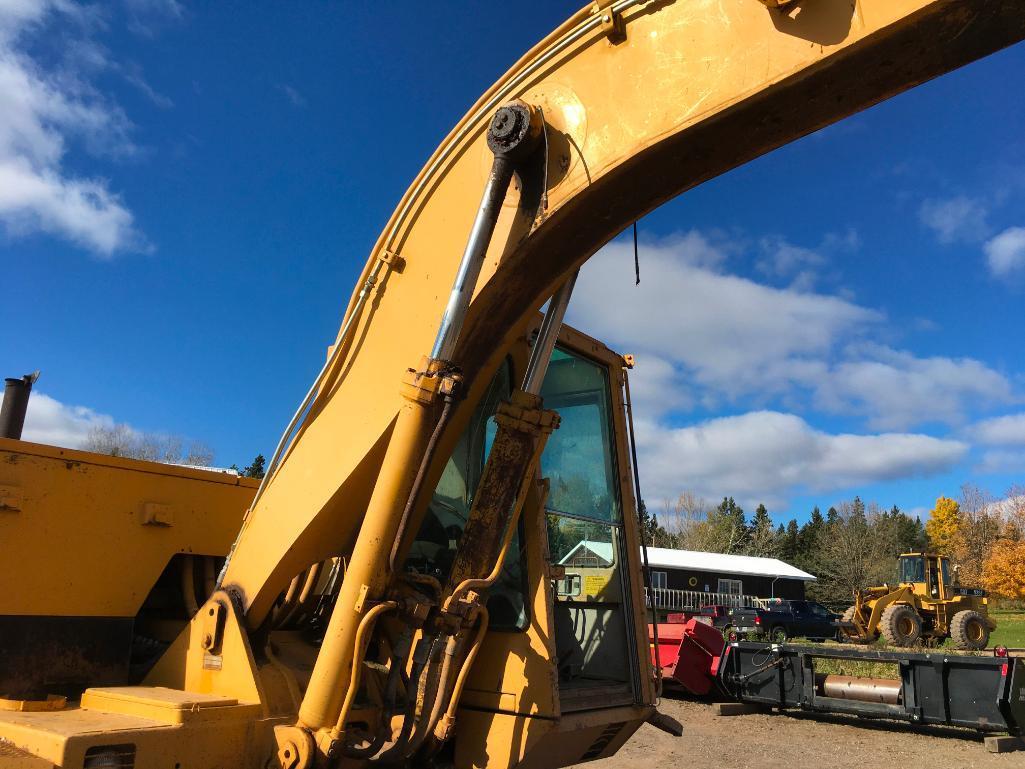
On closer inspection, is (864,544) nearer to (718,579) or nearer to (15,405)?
(718,579)

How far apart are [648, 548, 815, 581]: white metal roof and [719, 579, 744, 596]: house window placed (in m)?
0.88

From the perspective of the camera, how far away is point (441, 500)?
3.73 m

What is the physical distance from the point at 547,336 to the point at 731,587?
157 ft

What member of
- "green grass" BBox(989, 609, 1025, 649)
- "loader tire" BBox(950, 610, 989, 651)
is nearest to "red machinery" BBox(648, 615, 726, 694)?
"loader tire" BBox(950, 610, 989, 651)

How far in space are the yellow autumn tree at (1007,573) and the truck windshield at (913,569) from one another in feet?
103

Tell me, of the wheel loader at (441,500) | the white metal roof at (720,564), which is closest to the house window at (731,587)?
the white metal roof at (720,564)

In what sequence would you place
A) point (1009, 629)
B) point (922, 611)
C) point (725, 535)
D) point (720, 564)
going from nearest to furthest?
1. point (922, 611)
2. point (1009, 629)
3. point (720, 564)
4. point (725, 535)

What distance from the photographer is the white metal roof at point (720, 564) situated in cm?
4447

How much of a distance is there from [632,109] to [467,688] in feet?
7.61

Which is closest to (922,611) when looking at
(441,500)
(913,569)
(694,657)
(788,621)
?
(913,569)

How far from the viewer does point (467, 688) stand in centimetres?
330

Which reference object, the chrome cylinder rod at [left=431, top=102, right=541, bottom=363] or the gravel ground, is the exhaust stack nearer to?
the chrome cylinder rod at [left=431, top=102, right=541, bottom=363]

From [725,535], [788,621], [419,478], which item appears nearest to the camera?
[419,478]

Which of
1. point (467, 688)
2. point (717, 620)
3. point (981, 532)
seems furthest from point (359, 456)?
point (981, 532)
